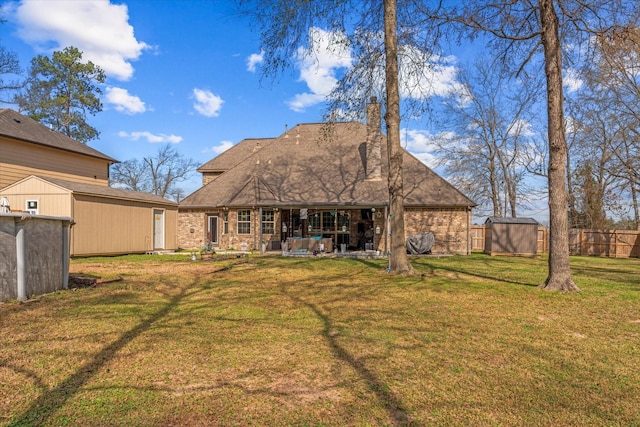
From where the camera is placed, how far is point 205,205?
21.7 meters

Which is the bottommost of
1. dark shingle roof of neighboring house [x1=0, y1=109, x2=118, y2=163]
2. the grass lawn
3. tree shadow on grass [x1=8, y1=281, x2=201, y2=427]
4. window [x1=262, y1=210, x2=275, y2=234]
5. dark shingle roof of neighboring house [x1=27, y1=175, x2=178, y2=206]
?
the grass lawn

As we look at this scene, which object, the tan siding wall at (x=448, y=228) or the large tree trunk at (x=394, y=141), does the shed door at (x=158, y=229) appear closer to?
the tan siding wall at (x=448, y=228)

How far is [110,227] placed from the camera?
55.7 ft

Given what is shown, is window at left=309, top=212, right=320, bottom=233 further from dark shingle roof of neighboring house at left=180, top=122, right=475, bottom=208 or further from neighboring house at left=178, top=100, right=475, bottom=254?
dark shingle roof of neighboring house at left=180, top=122, right=475, bottom=208

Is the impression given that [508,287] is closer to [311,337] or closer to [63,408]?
[311,337]

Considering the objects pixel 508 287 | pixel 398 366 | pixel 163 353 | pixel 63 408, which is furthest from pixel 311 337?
pixel 508 287

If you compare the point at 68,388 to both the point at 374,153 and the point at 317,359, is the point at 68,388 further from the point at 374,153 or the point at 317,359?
the point at 374,153

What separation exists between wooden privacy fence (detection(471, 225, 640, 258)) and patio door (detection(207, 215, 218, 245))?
16231 millimetres

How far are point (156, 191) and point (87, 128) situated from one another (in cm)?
1706

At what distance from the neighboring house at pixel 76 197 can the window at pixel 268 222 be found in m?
5.48

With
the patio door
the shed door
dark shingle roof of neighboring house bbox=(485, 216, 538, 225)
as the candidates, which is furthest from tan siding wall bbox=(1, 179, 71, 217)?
dark shingle roof of neighboring house bbox=(485, 216, 538, 225)

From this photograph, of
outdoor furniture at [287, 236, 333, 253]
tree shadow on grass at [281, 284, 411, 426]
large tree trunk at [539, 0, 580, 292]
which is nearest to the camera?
tree shadow on grass at [281, 284, 411, 426]

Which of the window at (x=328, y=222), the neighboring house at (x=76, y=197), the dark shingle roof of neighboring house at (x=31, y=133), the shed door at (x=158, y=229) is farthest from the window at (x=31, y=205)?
the window at (x=328, y=222)

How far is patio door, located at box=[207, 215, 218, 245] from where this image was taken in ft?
72.4
